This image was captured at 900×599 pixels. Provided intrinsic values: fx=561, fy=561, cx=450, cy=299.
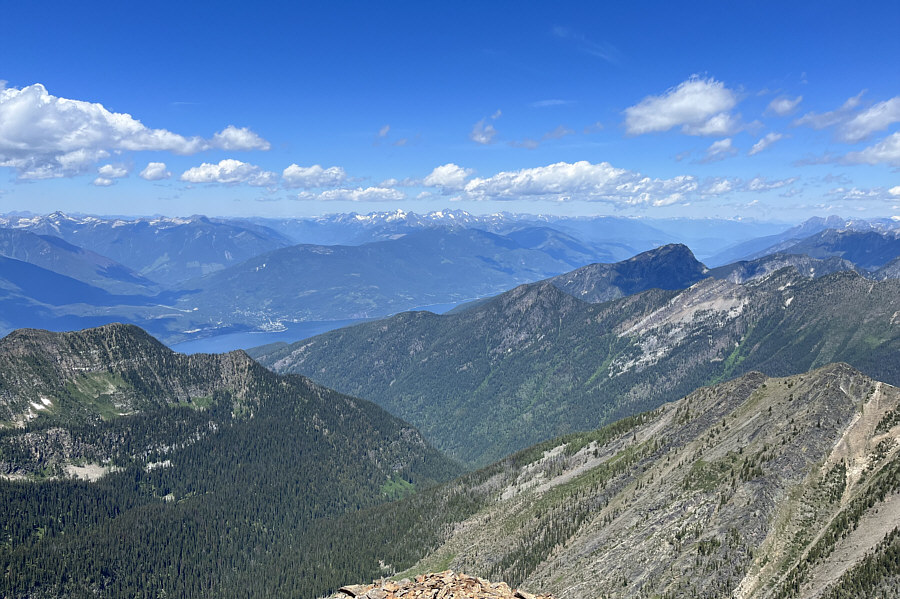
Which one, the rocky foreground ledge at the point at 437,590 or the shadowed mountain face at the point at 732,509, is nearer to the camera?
the rocky foreground ledge at the point at 437,590

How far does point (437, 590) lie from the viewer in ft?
214

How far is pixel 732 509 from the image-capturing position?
111 m

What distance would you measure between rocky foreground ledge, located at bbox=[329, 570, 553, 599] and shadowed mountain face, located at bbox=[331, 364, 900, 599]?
164 ft

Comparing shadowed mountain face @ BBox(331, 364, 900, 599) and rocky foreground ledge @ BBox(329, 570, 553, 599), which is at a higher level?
rocky foreground ledge @ BBox(329, 570, 553, 599)

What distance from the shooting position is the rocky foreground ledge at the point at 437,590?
64188 mm

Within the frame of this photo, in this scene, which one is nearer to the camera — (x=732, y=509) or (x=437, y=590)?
(x=437, y=590)

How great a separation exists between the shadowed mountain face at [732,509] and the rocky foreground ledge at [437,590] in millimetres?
49927

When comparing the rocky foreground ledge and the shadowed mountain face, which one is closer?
the rocky foreground ledge

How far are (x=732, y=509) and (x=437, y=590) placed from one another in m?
73.9

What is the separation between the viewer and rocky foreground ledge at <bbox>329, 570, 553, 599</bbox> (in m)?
64.2

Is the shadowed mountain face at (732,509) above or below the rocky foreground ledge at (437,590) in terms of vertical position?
below

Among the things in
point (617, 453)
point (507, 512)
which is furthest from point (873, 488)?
point (507, 512)

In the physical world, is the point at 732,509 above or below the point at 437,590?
below

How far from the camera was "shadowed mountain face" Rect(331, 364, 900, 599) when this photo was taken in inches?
3629
